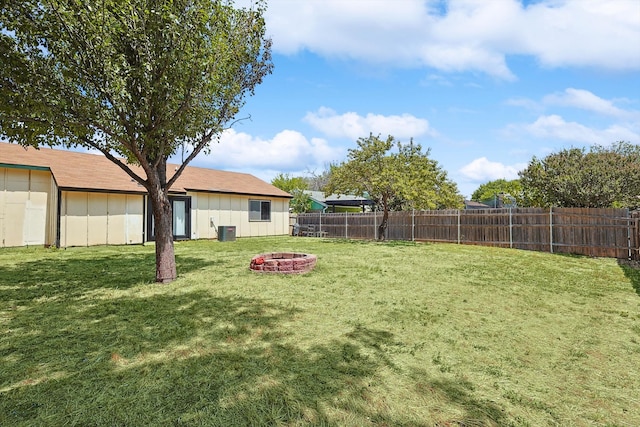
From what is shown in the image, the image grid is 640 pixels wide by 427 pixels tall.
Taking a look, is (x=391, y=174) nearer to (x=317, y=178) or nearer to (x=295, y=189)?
(x=295, y=189)

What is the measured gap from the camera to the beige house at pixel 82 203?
13039 millimetres

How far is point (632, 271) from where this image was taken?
9.16 metres

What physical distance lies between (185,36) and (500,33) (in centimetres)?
733

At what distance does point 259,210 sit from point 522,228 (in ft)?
45.8

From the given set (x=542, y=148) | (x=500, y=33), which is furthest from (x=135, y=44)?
(x=542, y=148)

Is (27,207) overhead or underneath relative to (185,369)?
overhead

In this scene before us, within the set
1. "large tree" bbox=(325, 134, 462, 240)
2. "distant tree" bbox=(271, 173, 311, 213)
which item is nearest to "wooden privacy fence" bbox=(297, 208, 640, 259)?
"large tree" bbox=(325, 134, 462, 240)

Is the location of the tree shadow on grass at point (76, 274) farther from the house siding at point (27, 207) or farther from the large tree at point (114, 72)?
the house siding at point (27, 207)

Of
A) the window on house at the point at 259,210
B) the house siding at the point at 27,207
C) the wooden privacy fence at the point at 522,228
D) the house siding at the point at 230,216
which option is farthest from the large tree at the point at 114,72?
the window on house at the point at 259,210

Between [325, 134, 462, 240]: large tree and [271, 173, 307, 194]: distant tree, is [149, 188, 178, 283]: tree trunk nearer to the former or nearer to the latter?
[325, 134, 462, 240]: large tree

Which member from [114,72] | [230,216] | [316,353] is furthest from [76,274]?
[230,216]

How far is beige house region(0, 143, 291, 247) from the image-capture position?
13.0m

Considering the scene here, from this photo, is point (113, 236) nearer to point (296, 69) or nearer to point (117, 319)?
point (296, 69)

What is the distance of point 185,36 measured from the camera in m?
5.88
